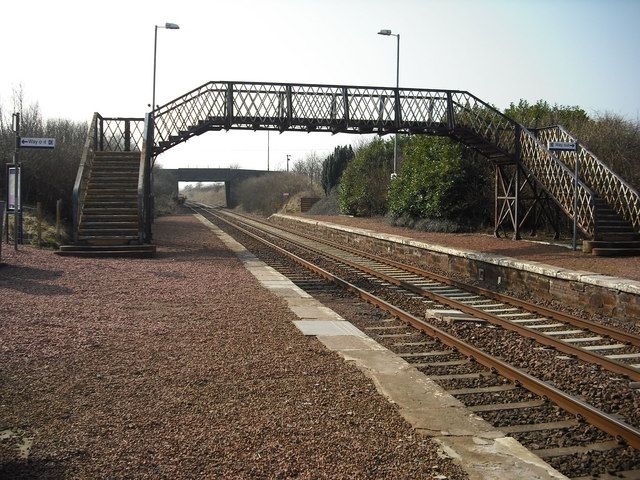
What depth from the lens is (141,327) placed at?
8344 millimetres

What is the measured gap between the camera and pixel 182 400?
545 cm

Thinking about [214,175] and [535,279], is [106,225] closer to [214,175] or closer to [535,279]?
[535,279]

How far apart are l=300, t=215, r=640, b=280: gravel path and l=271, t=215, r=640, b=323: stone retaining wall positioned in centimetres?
86

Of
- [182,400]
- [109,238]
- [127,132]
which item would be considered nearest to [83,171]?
[109,238]

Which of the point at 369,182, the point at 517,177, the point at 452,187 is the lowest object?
the point at 452,187

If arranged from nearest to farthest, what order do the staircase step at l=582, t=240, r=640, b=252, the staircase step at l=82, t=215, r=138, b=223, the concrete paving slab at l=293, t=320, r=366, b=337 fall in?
the concrete paving slab at l=293, t=320, r=366, b=337 < the staircase step at l=582, t=240, r=640, b=252 < the staircase step at l=82, t=215, r=138, b=223

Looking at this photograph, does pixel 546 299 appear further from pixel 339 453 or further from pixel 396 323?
pixel 339 453

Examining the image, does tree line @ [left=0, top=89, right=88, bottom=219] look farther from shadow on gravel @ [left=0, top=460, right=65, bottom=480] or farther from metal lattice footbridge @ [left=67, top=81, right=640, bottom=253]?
shadow on gravel @ [left=0, top=460, right=65, bottom=480]

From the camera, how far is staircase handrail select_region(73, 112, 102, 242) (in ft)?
57.5

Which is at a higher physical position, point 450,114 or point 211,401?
point 450,114

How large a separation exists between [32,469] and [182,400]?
1.54 metres

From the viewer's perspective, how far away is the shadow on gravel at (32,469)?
3.96 m

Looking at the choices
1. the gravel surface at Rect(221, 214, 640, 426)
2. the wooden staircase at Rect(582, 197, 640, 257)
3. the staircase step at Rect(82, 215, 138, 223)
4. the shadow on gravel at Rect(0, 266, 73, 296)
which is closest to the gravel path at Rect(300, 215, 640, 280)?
the wooden staircase at Rect(582, 197, 640, 257)

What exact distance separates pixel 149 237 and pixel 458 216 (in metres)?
12.4
